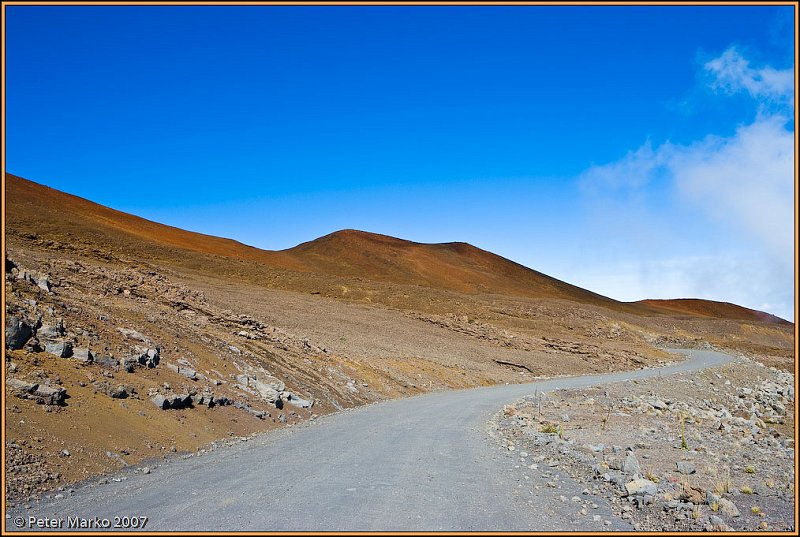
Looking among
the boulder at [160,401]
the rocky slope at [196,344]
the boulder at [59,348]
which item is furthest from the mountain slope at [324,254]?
the boulder at [160,401]

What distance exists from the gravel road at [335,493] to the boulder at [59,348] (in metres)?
4.52

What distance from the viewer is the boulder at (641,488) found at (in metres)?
7.61

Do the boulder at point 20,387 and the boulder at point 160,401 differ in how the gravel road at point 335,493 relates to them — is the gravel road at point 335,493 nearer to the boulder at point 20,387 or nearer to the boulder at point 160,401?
the boulder at point 160,401

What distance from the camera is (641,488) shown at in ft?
Result: 25.3

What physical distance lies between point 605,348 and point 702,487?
44758 millimetres

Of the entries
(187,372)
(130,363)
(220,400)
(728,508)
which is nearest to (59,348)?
(130,363)

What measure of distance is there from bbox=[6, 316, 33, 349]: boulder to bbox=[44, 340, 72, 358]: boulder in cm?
48

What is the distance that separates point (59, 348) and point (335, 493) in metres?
8.75

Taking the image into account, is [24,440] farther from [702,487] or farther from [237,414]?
[702,487]

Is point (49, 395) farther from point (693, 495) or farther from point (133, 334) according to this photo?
point (693, 495)

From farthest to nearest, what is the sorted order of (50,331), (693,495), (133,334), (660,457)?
1. (133,334)
2. (50,331)
3. (660,457)
4. (693,495)

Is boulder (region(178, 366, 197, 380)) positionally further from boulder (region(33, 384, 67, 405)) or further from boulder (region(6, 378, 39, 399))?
boulder (region(6, 378, 39, 399))

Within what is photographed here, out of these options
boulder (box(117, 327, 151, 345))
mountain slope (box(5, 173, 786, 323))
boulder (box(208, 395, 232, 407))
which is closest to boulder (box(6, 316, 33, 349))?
boulder (box(117, 327, 151, 345))

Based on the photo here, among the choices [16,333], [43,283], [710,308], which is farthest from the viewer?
[710,308]
